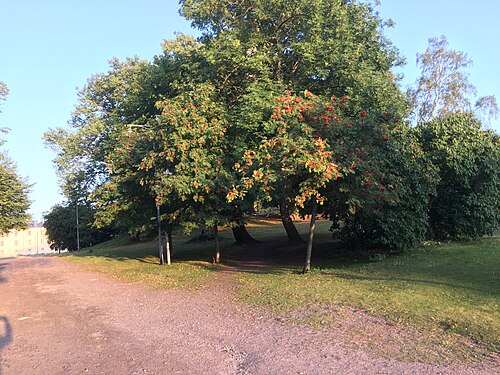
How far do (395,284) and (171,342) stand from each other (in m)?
5.77

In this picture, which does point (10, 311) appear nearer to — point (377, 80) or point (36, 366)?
point (36, 366)

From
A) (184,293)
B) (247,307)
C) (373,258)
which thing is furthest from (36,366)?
(373,258)

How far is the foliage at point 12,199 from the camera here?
3119 cm

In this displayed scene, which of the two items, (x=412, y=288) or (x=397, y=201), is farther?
(x=397, y=201)

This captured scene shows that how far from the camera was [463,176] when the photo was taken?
15859 millimetres

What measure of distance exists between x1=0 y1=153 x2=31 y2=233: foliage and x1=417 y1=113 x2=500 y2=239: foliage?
2857 cm

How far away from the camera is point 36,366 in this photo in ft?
18.2

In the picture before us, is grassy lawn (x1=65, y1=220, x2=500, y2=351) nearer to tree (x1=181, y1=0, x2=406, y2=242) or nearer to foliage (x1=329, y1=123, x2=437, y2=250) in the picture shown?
foliage (x1=329, y1=123, x2=437, y2=250)

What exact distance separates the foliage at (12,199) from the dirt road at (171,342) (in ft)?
79.1

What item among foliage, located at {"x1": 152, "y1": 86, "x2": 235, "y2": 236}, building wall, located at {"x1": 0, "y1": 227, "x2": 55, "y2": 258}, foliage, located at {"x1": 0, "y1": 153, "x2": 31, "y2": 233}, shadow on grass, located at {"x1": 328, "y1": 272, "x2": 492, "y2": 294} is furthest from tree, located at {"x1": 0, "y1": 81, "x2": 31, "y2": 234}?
building wall, located at {"x1": 0, "y1": 227, "x2": 55, "y2": 258}

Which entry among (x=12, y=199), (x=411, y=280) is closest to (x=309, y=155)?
(x=411, y=280)

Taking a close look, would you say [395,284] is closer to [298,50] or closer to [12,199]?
[298,50]

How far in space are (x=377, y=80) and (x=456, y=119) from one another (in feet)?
12.0

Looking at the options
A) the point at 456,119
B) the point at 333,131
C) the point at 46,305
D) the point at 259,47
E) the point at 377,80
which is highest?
the point at 259,47
